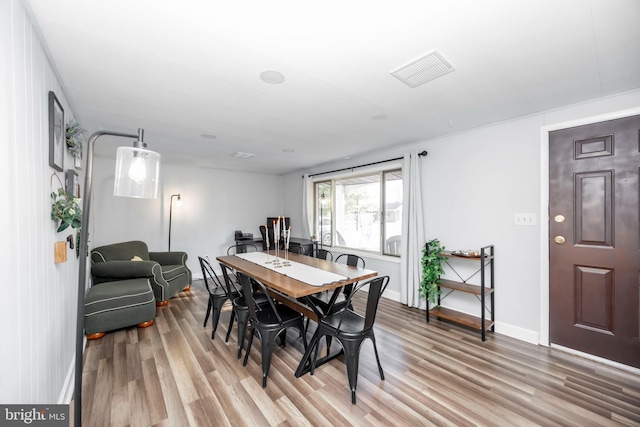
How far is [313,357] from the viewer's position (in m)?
2.23

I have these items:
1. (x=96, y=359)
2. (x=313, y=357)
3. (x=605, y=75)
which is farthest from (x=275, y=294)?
(x=605, y=75)

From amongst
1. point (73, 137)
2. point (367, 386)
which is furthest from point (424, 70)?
point (73, 137)

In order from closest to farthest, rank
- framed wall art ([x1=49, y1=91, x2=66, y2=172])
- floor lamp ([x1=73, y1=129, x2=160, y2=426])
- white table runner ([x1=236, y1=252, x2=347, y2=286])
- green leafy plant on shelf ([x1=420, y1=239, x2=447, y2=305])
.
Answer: floor lamp ([x1=73, y1=129, x2=160, y2=426]) → framed wall art ([x1=49, y1=91, x2=66, y2=172]) → white table runner ([x1=236, y1=252, x2=347, y2=286]) → green leafy plant on shelf ([x1=420, y1=239, x2=447, y2=305])

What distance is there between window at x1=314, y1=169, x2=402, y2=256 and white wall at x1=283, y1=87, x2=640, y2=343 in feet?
2.38

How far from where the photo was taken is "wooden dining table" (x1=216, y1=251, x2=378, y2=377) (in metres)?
2.13

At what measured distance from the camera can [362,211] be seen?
4.80 metres

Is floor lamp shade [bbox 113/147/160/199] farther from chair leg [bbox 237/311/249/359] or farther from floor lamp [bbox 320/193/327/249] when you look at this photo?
floor lamp [bbox 320/193/327/249]

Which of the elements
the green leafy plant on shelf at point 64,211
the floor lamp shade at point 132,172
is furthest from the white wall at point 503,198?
the green leafy plant on shelf at point 64,211

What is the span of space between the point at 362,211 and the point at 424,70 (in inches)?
122

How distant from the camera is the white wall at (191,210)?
4.55m

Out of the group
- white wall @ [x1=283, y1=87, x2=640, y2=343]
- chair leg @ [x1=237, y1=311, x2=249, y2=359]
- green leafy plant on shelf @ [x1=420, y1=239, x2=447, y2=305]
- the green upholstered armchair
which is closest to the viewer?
chair leg @ [x1=237, y1=311, x2=249, y2=359]

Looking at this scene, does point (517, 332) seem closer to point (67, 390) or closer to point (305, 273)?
point (305, 273)

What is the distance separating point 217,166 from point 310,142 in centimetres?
262

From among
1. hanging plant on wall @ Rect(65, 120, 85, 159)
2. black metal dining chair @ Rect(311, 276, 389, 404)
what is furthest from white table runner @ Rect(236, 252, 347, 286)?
hanging plant on wall @ Rect(65, 120, 85, 159)
